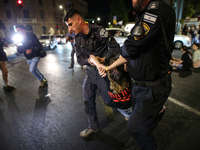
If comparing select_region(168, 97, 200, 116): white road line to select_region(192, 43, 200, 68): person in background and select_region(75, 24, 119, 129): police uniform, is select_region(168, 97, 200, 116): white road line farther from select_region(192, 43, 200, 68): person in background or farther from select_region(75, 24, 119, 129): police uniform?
select_region(192, 43, 200, 68): person in background

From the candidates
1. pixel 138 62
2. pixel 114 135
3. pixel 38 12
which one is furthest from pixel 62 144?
pixel 38 12

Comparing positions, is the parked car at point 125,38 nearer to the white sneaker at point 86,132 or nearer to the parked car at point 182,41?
the parked car at point 182,41

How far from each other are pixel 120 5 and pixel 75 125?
48.7m

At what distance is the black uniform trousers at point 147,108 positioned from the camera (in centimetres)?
134

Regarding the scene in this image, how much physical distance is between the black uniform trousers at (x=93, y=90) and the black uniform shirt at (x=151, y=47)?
706 mm

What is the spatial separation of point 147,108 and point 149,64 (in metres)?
0.46

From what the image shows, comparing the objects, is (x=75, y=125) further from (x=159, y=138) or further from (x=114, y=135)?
(x=159, y=138)

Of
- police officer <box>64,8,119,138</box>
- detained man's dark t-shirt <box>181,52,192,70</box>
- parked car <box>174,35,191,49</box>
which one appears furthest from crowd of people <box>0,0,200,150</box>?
parked car <box>174,35,191,49</box>

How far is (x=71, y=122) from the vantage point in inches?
105

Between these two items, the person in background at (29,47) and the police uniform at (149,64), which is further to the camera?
the person in background at (29,47)

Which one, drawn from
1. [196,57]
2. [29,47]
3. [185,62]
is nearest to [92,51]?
[29,47]

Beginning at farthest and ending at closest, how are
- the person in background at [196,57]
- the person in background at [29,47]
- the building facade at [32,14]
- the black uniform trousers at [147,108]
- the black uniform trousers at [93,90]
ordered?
1. the building facade at [32,14]
2. the person in background at [196,57]
3. the person in background at [29,47]
4. the black uniform trousers at [93,90]
5. the black uniform trousers at [147,108]

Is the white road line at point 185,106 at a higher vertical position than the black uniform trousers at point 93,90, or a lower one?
lower

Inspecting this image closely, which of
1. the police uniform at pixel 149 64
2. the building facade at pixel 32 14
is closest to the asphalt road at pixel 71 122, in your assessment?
the police uniform at pixel 149 64
